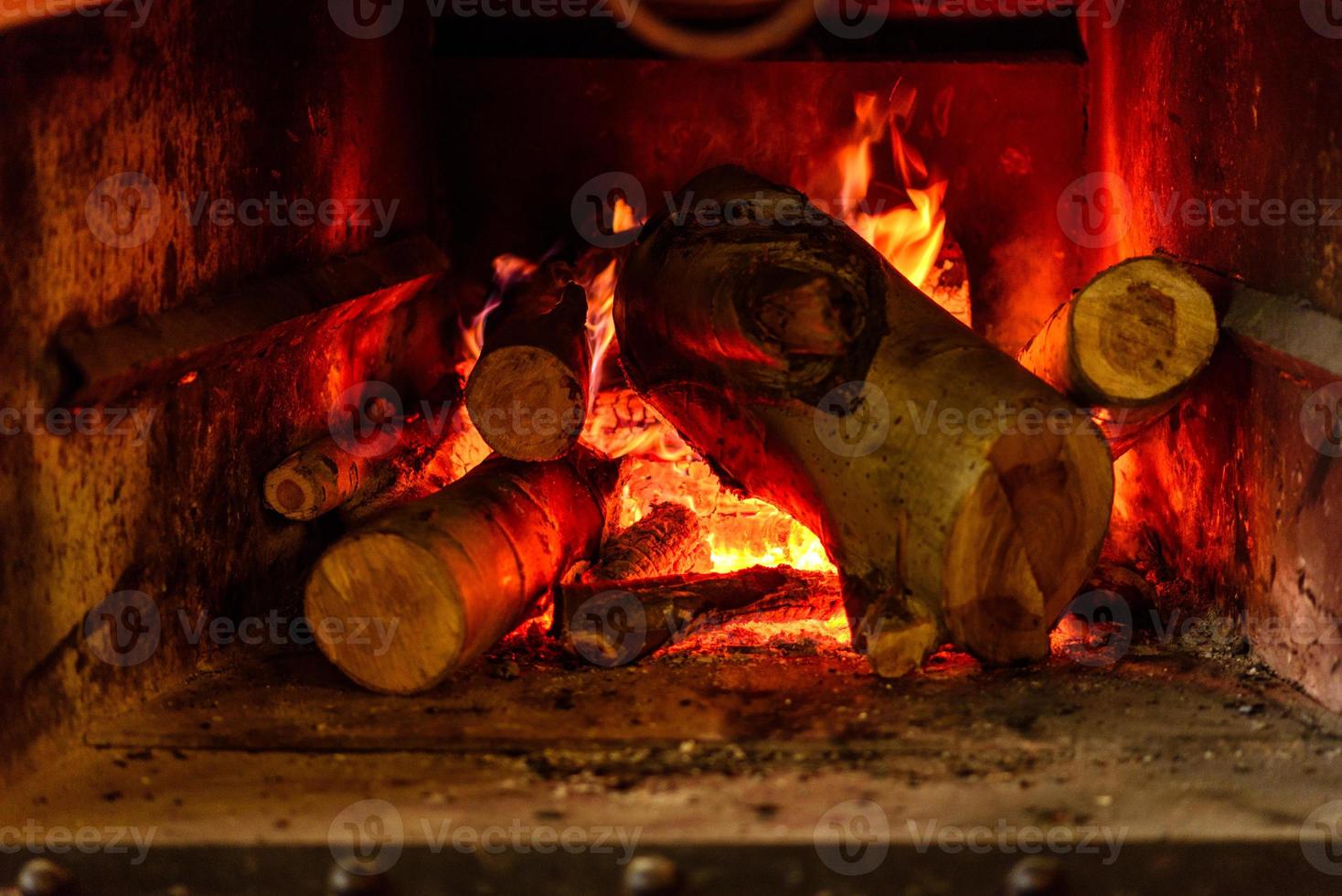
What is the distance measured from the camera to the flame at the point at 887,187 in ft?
14.5

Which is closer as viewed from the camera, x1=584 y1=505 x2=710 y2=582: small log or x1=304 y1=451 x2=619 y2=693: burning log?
x1=304 y1=451 x2=619 y2=693: burning log

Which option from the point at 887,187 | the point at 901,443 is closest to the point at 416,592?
the point at 901,443

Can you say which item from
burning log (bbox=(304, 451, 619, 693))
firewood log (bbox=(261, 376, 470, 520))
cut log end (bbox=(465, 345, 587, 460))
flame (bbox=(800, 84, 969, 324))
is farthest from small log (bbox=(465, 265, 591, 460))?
flame (bbox=(800, 84, 969, 324))

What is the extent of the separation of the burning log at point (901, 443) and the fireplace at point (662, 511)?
0.01 m

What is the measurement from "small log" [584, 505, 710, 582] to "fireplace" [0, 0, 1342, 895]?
0.02 m

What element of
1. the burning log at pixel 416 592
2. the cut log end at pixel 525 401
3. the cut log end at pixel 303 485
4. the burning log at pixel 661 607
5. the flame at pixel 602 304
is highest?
the flame at pixel 602 304

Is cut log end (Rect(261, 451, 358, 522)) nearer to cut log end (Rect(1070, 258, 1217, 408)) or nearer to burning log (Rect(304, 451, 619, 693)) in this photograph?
burning log (Rect(304, 451, 619, 693))

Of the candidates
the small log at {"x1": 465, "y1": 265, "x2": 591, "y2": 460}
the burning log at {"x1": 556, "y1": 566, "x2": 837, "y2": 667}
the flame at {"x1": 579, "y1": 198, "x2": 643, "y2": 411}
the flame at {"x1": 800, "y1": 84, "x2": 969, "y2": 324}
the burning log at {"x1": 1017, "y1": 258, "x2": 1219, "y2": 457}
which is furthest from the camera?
the flame at {"x1": 800, "y1": 84, "x2": 969, "y2": 324}

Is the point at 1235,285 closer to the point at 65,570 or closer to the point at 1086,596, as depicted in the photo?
the point at 1086,596

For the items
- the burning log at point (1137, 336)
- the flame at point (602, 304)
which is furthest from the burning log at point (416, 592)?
the burning log at point (1137, 336)

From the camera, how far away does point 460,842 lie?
2.21m

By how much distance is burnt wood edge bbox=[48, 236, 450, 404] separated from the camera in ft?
8.59

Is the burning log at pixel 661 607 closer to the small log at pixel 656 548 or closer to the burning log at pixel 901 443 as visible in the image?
the small log at pixel 656 548

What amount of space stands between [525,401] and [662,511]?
2.57 feet
